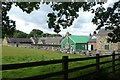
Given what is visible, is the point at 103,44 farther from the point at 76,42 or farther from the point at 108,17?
the point at 108,17

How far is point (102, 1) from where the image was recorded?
42.6ft

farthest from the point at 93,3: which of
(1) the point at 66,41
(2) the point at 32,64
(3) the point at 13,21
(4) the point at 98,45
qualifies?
(1) the point at 66,41

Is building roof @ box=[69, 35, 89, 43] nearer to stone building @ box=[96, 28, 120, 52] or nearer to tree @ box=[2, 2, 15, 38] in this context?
stone building @ box=[96, 28, 120, 52]

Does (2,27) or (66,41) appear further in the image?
(66,41)

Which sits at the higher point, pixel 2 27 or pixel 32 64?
pixel 2 27

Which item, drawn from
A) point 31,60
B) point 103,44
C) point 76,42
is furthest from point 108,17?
point 76,42

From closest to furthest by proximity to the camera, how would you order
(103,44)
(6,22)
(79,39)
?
(6,22) < (103,44) < (79,39)

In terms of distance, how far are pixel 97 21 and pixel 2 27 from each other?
20.8ft

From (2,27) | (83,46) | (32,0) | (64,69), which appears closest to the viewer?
(64,69)

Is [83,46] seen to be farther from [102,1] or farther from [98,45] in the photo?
[102,1]

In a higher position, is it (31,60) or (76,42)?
(76,42)

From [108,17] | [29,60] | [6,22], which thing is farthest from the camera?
[29,60]

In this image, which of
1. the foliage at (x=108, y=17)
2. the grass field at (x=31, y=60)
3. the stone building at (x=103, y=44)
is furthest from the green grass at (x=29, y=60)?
the stone building at (x=103, y=44)

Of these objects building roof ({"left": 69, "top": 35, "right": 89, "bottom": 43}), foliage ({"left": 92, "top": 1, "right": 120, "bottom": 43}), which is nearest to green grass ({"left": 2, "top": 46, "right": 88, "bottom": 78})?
foliage ({"left": 92, "top": 1, "right": 120, "bottom": 43})
